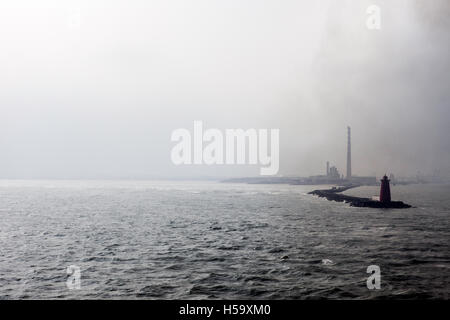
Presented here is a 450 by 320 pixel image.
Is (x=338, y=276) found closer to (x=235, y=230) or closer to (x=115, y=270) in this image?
(x=115, y=270)

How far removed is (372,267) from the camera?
22438 millimetres

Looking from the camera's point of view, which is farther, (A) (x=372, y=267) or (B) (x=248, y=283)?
(A) (x=372, y=267)
